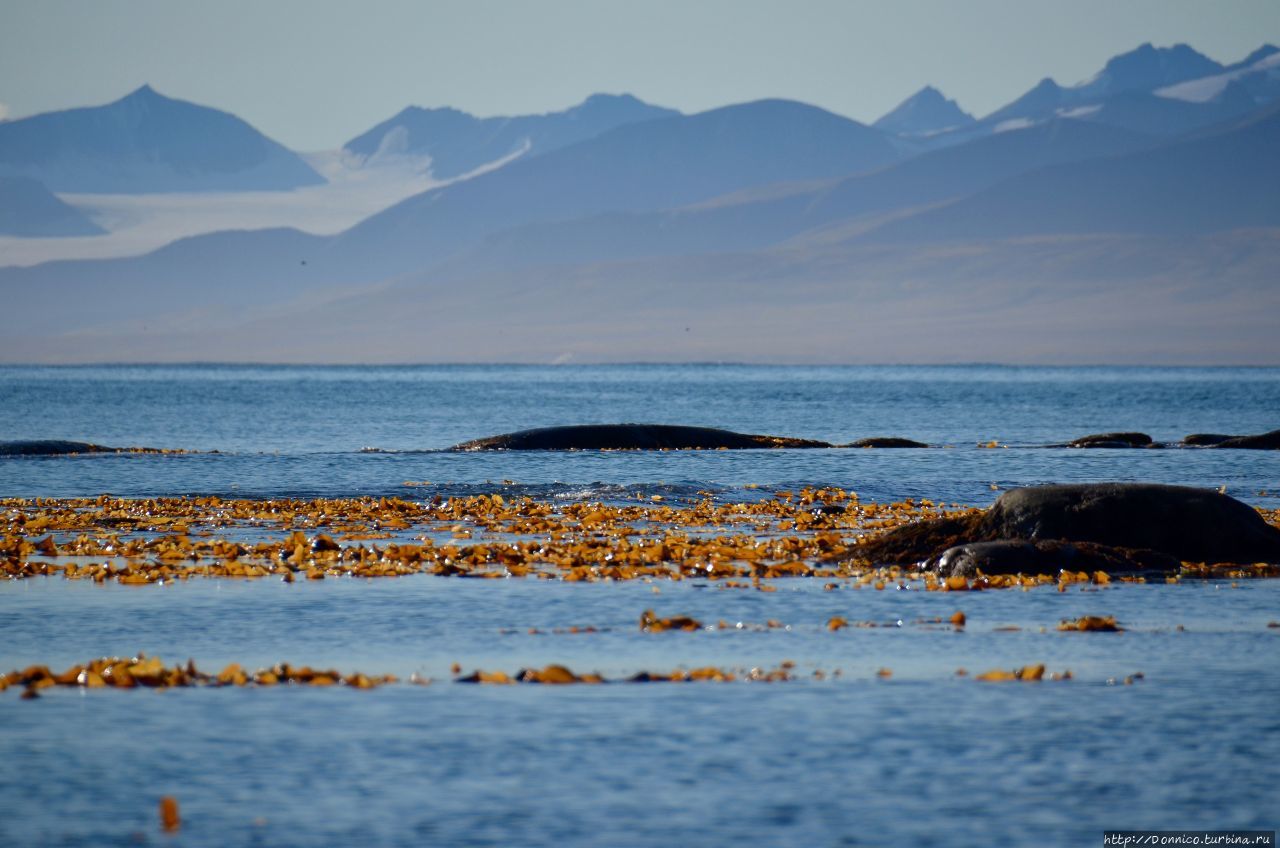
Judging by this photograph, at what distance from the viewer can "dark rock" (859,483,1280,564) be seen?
861 inches

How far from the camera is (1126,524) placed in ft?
72.0

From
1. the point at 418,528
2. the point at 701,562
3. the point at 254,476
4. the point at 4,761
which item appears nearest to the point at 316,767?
the point at 4,761

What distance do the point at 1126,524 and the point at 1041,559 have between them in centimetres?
162

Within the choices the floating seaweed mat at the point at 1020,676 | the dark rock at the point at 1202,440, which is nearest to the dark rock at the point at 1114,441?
the dark rock at the point at 1202,440

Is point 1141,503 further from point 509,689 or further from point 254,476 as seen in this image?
point 254,476

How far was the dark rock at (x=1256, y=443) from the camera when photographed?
52875mm

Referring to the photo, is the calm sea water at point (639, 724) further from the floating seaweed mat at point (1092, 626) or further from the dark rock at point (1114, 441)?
the dark rock at point (1114, 441)

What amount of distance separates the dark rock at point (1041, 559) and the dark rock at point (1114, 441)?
107 feet

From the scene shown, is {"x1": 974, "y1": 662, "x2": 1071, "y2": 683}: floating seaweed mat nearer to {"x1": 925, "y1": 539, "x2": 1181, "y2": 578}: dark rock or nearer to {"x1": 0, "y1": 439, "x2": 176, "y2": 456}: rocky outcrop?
{"x1": 925, "y1": 539, "x2": 1181, "y2": 578}: dark rock

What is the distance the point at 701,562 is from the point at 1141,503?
548 cm

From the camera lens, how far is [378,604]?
19000 mm

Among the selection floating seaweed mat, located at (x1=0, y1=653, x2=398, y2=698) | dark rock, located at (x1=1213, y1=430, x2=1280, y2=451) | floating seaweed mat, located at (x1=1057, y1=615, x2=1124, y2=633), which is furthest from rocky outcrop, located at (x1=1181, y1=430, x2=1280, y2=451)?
floating seaweed mat, located at (x1=0, y1=653, x2=398, y2=698)

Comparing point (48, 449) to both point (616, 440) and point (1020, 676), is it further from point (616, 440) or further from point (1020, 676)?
point (1020, 676)

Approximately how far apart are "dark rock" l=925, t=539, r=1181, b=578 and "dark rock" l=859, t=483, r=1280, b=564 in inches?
12.4
